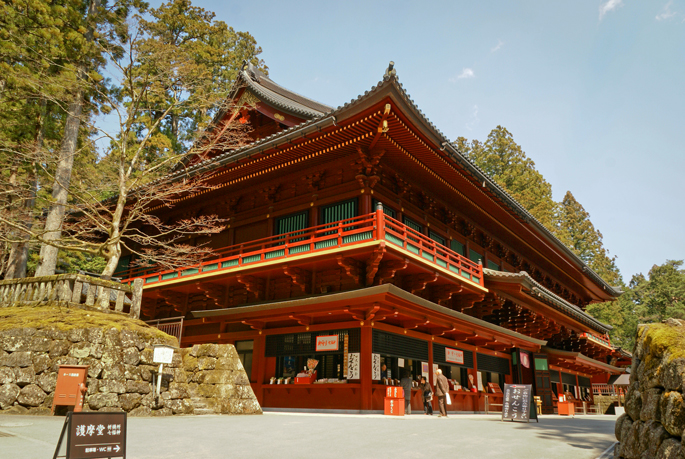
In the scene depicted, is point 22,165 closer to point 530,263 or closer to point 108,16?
point 108,16

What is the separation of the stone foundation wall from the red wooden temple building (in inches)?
175

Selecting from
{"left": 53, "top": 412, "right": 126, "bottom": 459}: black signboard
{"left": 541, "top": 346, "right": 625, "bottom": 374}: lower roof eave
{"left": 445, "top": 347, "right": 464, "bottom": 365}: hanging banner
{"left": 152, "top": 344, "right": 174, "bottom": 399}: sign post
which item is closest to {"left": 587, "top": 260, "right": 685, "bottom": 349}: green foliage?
{"left": 541, "top": 346, "right": 625, "bottom": 374}: lower roof eave

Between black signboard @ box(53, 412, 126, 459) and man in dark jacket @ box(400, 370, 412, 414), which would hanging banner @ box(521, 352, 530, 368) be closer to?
man in dark jacket @ box(400, 370, 412, 414)

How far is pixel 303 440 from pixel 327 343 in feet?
Result: 26.0

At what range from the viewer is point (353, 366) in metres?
14.3

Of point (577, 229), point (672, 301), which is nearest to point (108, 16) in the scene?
point (577, 229)

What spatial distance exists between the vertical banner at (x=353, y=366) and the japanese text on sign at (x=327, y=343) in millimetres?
674

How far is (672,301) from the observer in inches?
1845

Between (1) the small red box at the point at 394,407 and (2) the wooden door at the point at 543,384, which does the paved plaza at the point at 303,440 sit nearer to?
(1) the small red box at the point at 394,407

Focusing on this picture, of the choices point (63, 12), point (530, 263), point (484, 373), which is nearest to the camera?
point (63, 12)

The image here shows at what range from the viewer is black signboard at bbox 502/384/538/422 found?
41.1 ft

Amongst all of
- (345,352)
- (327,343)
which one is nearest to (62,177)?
(327,343)

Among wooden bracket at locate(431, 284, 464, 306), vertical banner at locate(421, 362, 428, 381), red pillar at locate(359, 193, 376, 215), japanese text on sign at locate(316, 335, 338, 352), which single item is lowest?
vertical banner at locate(421, 362, 428, 381)

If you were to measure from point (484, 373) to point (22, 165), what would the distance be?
2141 cm
